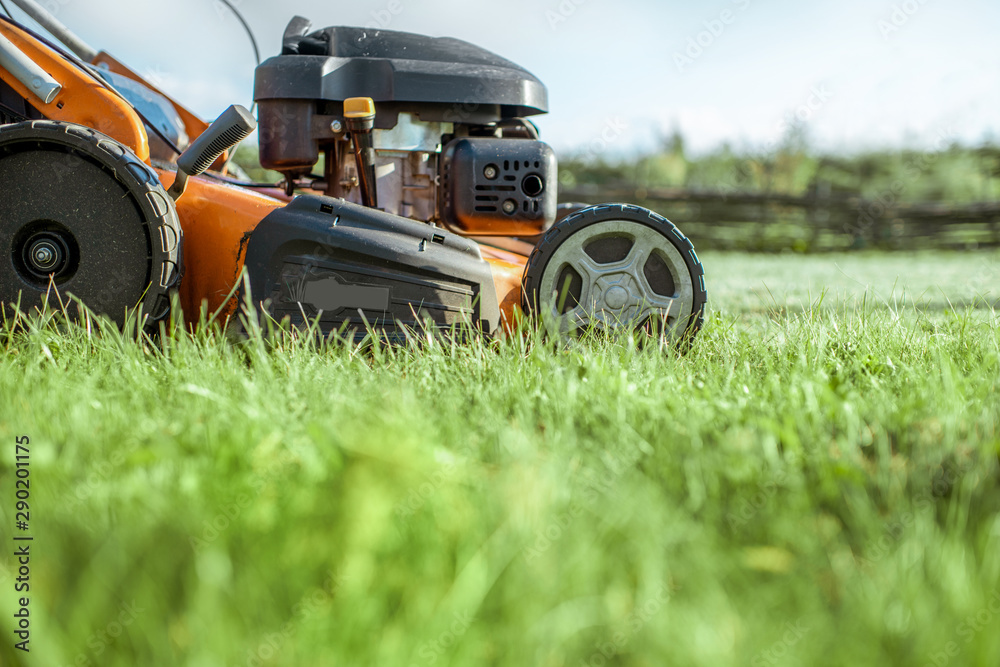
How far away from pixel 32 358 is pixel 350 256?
30.4 inches

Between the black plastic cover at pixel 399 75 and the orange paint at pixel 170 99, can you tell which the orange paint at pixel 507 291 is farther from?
the orange paint at pixel 170 99

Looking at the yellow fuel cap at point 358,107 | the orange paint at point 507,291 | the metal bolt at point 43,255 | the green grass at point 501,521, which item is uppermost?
the yellow fuel cap at point 358,107

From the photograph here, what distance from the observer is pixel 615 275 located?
84.0 inches

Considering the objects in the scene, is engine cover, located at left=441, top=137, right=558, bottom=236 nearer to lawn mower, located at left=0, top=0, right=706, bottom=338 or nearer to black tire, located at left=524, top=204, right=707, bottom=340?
lawn mower, located at left=0, top=0, right=706, bottom=338

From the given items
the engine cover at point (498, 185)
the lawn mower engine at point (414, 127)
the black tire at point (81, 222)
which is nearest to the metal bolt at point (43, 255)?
the black tire at point (81, 222)

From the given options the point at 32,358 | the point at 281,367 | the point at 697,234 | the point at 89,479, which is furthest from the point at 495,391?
the point at 697,234

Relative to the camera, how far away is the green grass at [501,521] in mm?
710

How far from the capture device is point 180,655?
2.26ft

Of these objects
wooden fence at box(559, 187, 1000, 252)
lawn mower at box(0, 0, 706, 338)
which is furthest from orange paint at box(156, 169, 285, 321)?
wooden fence at box(559, 187, 1000, 252)

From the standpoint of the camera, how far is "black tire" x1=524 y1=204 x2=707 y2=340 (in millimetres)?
2100

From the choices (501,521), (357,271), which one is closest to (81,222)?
(357,271)

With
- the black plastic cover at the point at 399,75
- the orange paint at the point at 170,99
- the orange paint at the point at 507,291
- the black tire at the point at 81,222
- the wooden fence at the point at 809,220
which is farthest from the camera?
the wooden fence at the point at 809,220

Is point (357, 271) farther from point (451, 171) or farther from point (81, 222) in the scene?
point (81, 222)

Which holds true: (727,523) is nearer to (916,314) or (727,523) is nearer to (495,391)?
(495,391)
